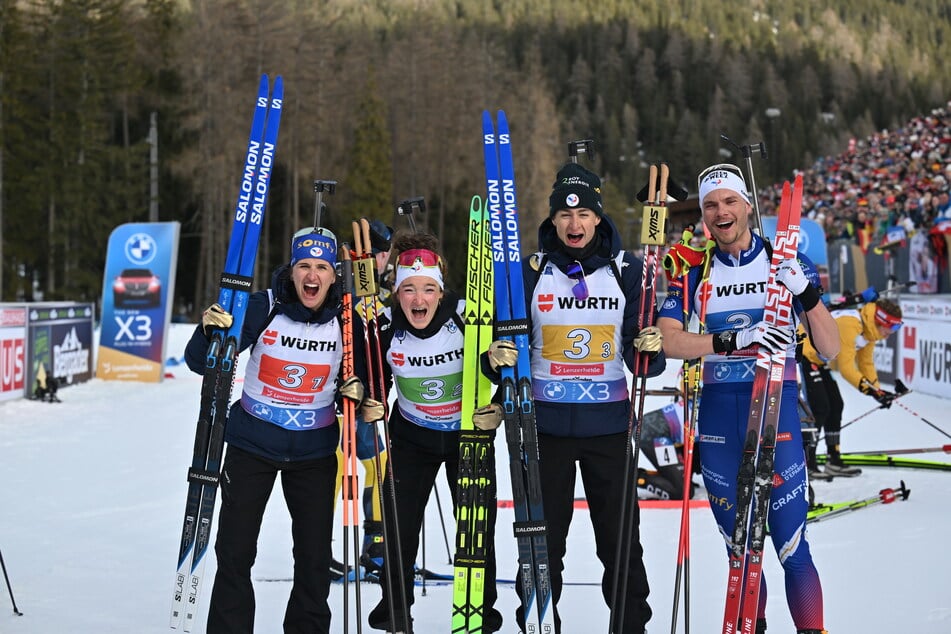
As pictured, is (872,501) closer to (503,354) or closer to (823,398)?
(823,398)

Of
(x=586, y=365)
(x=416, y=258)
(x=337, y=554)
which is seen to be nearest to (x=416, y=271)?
(x=416, y=258)

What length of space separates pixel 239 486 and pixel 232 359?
1.60 feet

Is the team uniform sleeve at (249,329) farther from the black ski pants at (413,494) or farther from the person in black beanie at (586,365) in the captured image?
the person in black beanie at (586,365)

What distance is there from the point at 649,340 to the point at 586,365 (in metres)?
0.32

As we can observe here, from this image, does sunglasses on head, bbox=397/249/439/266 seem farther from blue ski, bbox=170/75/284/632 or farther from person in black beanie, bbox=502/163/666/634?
blue ski, bbox=170/75/284/632

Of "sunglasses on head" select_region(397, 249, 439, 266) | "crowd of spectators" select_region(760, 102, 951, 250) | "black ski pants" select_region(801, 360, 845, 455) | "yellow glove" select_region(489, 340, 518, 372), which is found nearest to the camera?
"yellow glove" select_region(489, 340, 518, 372)

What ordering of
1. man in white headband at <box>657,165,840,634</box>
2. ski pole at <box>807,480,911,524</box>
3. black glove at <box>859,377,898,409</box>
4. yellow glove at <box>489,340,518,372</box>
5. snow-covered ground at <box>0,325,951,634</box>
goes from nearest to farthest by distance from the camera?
man in white headband at <box>657,165,840,634</box> → yellow glove at <box>489,340,518,372</box> → snow-covered ground at <box>0,325,951,634</box> → ski pole at <box>807,480,911,524</box> → black glove at <box>859,377,898,409</box>

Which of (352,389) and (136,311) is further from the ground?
(136,311)

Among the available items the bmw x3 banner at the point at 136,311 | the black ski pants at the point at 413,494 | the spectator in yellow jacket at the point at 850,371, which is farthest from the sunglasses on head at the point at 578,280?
the bmw x3 banner at the point at 136,311

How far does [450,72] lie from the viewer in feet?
163

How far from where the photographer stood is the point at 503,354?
3.81m

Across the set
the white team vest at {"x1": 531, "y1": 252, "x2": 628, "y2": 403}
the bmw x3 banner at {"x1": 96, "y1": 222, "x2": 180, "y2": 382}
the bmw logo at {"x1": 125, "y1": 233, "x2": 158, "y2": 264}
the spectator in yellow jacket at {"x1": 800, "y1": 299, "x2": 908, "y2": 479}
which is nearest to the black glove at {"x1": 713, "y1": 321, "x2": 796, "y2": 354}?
the white team vest at {"x1": 531, "y1": 252, "x2": 628, "y2": 403}

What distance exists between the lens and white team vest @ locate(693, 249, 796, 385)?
3.82 metres

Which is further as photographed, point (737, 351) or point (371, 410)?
point (371, 410)
